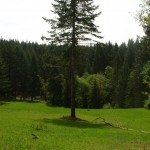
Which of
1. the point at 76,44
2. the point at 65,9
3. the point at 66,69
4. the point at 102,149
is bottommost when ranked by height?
the point at 102,149

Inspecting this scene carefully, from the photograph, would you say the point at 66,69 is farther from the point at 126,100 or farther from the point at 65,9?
the point at 126,100

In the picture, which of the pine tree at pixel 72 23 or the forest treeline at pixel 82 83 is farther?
the forest treeline at pixel 82 83

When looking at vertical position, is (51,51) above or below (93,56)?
below

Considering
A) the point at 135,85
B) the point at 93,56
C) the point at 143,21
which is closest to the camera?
the point at 143,21

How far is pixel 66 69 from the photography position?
121 ft

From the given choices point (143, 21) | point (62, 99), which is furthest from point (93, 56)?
point (143, 21)

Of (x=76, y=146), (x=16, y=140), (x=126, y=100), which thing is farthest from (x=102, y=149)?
(x=126, y=100)

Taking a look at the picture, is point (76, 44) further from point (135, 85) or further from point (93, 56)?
point (93, 56)

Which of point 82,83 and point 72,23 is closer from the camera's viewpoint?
point 72,23

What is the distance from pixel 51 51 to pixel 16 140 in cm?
A: 2016

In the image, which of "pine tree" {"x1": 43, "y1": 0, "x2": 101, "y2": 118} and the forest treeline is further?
the forest treeline

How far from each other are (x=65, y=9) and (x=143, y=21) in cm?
1774

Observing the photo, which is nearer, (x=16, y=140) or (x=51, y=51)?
(x=16, y=140)

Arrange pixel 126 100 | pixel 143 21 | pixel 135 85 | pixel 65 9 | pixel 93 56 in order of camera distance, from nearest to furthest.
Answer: pixel 143 21 < pixel 65 9 < pixel 135 85 < pixel 126 100 < pixel 93 56
